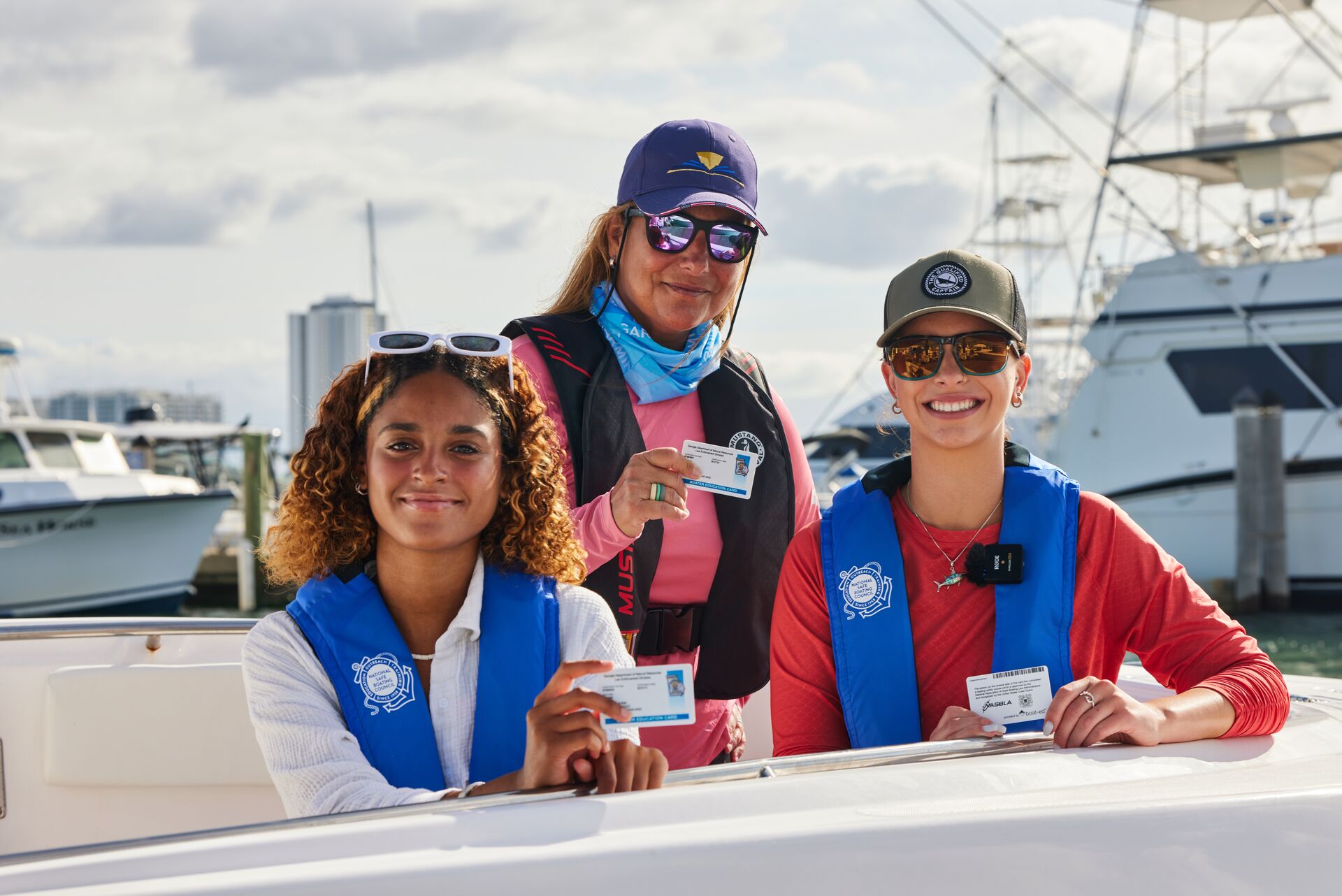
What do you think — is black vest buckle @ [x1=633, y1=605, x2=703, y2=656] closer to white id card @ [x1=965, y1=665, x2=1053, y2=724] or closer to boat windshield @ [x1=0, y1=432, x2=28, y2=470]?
white id card @ [x1=965, y1=665, x2=1053, y2=724]

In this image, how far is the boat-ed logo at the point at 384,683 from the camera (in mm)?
2129

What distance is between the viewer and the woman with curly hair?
207cm

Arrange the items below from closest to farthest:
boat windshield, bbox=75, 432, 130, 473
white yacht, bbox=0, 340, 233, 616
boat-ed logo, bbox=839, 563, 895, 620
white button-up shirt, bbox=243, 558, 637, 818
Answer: white button-up shirt, bbox=243, 558, 637, 818 < boat-ed logo, bbox=839, 563, 895, 620 < white yacht, bbox=0, 340, 233, 616 < boat windshield, bbox=75, 432, 130, 473

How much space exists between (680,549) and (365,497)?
2.65ft

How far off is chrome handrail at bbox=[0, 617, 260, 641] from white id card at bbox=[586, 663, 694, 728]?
5.89 feet

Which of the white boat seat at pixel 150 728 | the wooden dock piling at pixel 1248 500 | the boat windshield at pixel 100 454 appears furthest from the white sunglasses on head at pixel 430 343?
the boat windshield at pixel 100 454

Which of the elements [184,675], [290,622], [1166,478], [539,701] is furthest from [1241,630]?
[1166,478]

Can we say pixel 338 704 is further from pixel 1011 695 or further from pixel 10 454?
pixel 10 454

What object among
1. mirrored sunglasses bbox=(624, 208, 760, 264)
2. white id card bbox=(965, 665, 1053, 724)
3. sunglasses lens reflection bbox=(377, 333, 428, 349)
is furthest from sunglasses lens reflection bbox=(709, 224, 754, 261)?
white id card bbox=(965, 665, 1053, 724)

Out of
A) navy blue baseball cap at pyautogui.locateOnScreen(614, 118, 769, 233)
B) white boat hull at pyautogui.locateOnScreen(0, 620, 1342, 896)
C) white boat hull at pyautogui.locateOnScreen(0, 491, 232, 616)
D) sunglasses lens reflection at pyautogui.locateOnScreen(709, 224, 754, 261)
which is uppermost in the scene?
navy blue baseball cap at pyautogui.locateOnScreen(614, 118, 769, 233)

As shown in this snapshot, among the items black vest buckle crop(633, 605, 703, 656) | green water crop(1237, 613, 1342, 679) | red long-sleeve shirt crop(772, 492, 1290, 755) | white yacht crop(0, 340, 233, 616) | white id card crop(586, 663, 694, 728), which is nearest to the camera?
white id card crop(586, 663, 694, 728)

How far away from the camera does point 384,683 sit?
7.02 feet

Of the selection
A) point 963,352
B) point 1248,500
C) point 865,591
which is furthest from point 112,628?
point 1248,500

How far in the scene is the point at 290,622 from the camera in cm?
219
